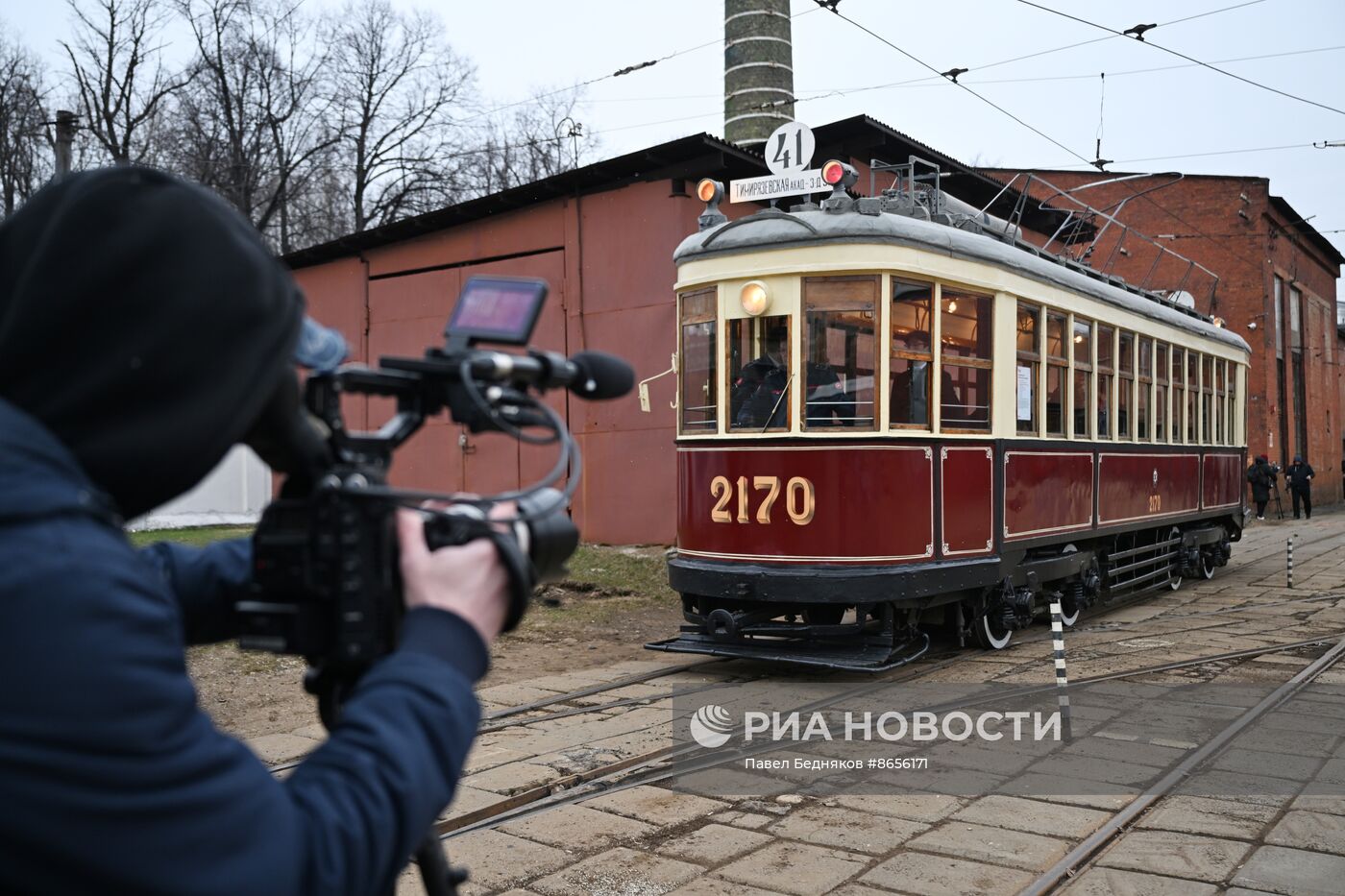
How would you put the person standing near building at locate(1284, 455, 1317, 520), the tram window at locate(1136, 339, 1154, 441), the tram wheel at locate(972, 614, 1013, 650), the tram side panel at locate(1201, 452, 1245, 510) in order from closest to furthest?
1. the tram wheel at locate(972, 614, 1013, 650)
2. the tram window at locate(1136, 339, 1154, 441)
3. the tram side panel at locate(1201, 452, 1245, 510)
4. the person standing near building at locate(1284, 455, 1317, 520)

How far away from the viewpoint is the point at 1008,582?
30.0ft

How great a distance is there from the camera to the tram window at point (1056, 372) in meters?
9.94

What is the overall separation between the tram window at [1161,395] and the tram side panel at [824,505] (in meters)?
5.51

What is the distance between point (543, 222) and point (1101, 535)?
8.69 m

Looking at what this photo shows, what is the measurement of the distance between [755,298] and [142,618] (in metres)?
7.39

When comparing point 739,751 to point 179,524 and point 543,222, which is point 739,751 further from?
point 179,524

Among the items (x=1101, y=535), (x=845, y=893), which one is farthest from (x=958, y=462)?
(x=845, y=893)

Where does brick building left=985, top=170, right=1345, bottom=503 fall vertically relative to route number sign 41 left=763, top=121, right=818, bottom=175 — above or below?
above

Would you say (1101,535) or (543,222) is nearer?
(1101,535)

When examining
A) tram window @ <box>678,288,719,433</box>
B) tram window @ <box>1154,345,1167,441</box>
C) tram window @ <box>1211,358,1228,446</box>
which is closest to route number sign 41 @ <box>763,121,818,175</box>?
tram window @ <box>678,288,719,433</box>

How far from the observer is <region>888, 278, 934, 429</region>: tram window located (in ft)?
27.1

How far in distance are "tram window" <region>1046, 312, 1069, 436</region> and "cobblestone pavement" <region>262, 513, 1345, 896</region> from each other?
10.3 feet

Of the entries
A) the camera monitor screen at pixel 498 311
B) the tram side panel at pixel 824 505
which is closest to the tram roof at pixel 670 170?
the tram side panel at pixel 824 505

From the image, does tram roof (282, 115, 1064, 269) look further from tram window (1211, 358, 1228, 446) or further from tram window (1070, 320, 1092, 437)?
tram window (1211, 358, 1228, 446)
